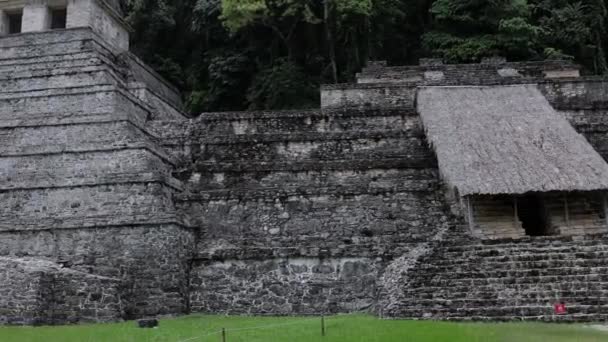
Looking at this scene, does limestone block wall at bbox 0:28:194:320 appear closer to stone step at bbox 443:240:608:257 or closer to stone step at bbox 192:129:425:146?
stone step at bbox 192:129:425:146

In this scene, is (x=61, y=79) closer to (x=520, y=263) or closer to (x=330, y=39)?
(x=330, y=39)

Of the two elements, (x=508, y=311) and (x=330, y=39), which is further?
(x=330, y=39)

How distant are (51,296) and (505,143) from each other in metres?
9.48

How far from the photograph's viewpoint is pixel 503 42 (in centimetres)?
Answer: 2345

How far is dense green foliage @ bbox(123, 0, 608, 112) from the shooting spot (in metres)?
23.4

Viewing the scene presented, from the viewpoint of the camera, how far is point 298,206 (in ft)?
44.4

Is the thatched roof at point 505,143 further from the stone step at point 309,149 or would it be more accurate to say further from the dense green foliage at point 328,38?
the dense green foliage at point 328,38

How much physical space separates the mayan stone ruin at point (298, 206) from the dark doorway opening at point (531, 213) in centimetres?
5

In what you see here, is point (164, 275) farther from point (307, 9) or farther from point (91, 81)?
point (307, 9)

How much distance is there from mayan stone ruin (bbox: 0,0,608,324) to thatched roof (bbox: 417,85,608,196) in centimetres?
6

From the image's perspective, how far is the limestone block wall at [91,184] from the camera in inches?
458

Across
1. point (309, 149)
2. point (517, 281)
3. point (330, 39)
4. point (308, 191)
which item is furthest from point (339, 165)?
point (330, 39)

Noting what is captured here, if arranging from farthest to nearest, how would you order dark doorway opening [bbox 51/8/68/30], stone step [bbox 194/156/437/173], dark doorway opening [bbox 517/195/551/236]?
dark doorway opening [bbox 51/8/68/30] < stone step [bbox 194/156/437/173] < dark doorway opening [bbox 517/195/551/236]

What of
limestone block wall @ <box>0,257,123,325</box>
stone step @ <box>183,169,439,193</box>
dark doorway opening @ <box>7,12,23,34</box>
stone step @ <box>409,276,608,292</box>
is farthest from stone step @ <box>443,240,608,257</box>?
dark doorway opening @ <box>7,12,23,34</box>
